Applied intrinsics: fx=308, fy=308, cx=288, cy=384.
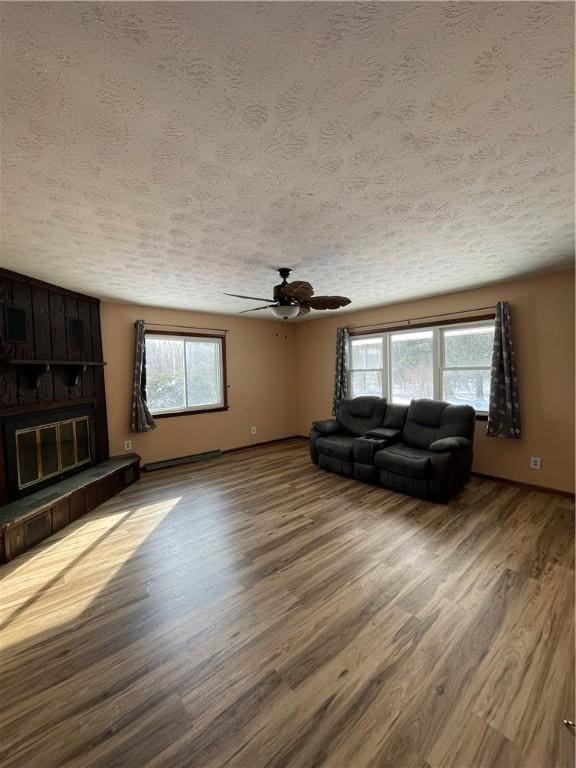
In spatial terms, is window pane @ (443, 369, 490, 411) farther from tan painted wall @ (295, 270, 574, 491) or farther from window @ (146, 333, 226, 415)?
window @ (146, 333, 226, 415)

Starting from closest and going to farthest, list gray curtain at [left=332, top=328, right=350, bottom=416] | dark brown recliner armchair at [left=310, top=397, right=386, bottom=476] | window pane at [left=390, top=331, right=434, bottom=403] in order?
dark brown recliner armchair at [left=310, top=397, right=386, bottom=476], window pane at [left=390, top=331, right=434, bottom=403], gray curtain at [left=332, top=328, right=350, bottom=416]

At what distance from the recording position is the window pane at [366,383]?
516cm

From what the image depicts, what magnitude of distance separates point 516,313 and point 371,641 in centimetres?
375

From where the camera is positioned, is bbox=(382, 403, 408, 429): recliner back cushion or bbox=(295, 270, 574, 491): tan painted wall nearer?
bbox=(295, 270, 574, 491): tan painted wall

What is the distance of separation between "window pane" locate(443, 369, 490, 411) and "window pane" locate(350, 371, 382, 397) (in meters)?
1.07

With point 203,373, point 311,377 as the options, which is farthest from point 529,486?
point 203,373

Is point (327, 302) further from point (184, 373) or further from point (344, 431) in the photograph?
point (184, 373)

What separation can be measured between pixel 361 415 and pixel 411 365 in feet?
3.53

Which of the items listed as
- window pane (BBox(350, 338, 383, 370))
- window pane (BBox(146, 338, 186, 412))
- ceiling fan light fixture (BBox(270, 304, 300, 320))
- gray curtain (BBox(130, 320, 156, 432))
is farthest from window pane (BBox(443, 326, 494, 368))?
gray curtain (BBox(130, 320, 156, 432))

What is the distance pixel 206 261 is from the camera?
279cm

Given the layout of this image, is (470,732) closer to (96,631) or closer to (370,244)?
(96,631)

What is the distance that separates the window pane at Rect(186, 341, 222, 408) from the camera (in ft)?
16.8

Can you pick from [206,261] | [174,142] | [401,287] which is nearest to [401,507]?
[401,287]

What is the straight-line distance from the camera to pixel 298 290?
2.69 meters
